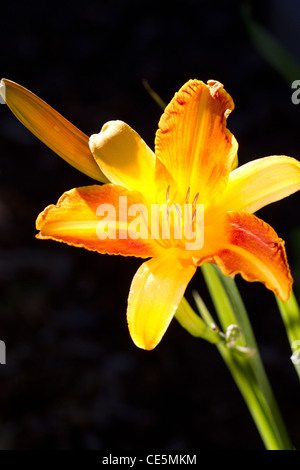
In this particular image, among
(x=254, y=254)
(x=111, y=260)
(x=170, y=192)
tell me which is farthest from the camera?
(x=111, y=260)

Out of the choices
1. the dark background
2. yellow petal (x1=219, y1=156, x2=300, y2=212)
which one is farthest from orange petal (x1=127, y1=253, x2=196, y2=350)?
the dark background

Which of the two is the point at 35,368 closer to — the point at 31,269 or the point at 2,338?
the point at 2,338

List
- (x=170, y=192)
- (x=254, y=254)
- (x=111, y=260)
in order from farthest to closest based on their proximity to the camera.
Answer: (x=111, y=260)
(x=170, y=192)
(x=254, y=254)

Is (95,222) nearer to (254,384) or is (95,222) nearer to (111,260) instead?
(254,384)

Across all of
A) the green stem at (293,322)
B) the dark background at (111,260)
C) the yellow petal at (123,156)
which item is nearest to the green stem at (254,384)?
the green stem at (293,322)

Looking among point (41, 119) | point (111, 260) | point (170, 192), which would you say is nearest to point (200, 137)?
point (170, 192)

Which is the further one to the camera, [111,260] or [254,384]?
[111,260]

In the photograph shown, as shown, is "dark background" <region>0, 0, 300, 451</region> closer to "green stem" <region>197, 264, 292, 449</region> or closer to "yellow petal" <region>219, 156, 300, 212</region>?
"green stem" <region>197, 264, 292, 449</region>

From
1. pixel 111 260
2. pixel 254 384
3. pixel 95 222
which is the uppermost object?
pixel 111 260
